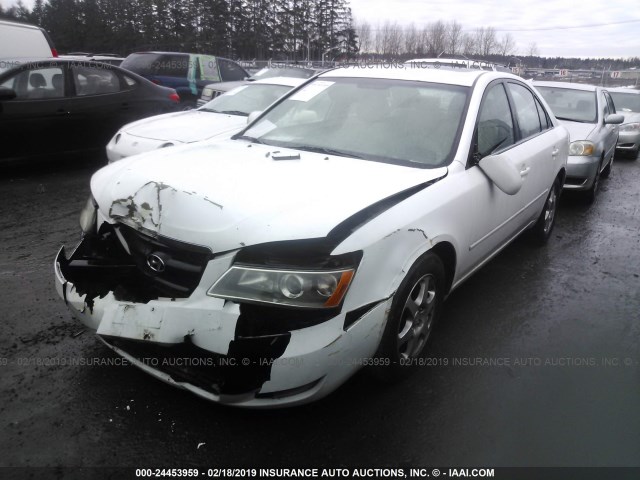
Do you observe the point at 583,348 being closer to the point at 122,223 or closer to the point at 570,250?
the point at 570,250

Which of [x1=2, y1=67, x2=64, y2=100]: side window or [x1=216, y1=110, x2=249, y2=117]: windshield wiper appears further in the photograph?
[x1=216, y1=110, x2=249, y2=117]: windshield wiper

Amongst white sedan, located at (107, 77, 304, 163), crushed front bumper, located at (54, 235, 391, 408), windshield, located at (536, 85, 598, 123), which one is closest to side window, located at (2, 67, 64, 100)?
white sedan, located at (107, 77, 304, 163)

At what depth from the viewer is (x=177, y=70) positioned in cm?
1173

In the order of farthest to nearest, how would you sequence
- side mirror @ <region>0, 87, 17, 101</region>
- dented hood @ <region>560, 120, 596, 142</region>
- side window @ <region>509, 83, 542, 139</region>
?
dented hood @ <region>560, 120, 596, 142</region> → side mirror @ <region>0, 87, 17, 101</region> → side window @ <region>509, 83, 542, 139</region>

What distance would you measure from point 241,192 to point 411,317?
1.10 m

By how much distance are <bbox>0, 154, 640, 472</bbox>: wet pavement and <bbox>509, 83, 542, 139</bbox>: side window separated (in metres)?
1.41

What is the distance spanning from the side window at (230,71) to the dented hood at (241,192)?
10.6 m

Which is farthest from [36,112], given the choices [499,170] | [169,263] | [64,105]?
[499,170]

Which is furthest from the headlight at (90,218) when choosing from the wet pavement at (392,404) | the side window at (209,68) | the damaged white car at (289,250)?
the side window at (209,68)

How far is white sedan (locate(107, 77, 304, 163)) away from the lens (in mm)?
5824

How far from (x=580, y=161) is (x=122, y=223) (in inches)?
235

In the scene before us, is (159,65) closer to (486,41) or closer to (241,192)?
(241,192)

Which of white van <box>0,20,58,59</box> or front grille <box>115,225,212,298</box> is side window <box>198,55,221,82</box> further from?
front grille <box>115,225,212,298</box>

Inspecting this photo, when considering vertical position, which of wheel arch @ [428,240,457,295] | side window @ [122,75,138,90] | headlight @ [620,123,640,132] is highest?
side window @ [122,75,138,90]
